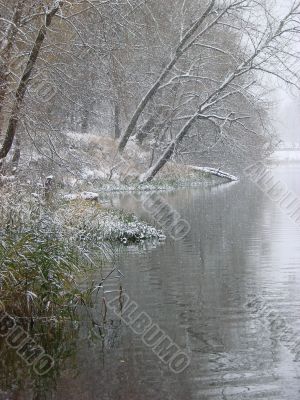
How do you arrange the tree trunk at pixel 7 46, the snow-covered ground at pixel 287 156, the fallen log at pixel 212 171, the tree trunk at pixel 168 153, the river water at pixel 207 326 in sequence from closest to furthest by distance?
the river water at pixel 207 326
the tree trunk at pixel 7 46
the tree trunk at pixel 168 153
the fallen log at pixel 212 171
the snow-covered ground at pixel 287 156

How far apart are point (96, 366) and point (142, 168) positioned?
32.0 metres

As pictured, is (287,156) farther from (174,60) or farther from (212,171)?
(174,60)

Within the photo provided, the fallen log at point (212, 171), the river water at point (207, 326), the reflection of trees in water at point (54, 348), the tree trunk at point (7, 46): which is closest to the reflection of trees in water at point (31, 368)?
the reflection of trees in water at point (54, 348)

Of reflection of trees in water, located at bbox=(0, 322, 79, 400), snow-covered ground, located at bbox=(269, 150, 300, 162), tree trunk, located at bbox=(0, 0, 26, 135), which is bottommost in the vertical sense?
reflection of trees in water, located at bbox=(0, 322, 79, 400)

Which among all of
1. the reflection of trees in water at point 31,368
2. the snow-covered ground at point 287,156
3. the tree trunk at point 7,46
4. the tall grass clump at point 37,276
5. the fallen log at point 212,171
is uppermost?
the snow-covered ground at point 287,156

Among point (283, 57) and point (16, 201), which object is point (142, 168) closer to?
point (283, 57)

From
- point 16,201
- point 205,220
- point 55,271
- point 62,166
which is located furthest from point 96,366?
point 205,220

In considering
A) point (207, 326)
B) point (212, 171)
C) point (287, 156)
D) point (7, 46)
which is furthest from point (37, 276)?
point (287, 156)

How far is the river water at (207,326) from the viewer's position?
6539 millimetres

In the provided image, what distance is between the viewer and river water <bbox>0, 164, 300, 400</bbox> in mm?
6539

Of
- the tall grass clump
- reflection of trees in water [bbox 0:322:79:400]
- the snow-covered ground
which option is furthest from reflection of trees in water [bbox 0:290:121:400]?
the snow-covered ground

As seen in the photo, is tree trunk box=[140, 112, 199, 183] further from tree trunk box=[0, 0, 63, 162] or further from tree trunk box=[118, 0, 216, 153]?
tree trunk box=[0, 0, 63, 162]

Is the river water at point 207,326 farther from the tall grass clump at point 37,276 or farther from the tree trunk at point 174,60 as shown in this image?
the tree trunk at point 174,60

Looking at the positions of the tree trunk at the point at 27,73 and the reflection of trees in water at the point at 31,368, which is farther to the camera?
the tree trunk at the point at 27,73
